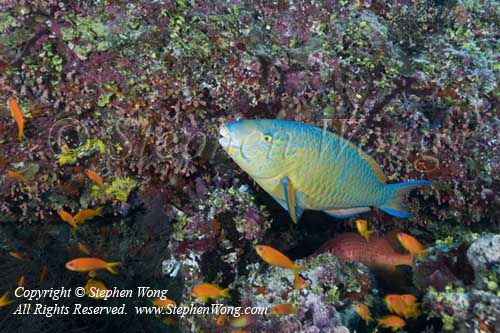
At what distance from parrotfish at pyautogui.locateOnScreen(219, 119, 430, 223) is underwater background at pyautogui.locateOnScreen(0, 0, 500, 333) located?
0.82 metres

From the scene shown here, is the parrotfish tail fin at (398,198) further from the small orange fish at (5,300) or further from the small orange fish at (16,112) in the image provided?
the small orange fish at (5,300)

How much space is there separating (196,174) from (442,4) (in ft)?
14.0

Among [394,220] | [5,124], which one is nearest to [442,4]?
[394,220]

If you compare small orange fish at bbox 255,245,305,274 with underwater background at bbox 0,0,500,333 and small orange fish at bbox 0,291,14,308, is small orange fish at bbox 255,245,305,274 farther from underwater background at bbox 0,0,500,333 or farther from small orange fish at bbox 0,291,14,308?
small orange fish at bbox 0,291,14,308

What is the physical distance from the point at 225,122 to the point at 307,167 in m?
1.35

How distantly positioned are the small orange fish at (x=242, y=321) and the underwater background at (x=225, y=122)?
14mm

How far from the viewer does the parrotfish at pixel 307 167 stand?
88.0 inches

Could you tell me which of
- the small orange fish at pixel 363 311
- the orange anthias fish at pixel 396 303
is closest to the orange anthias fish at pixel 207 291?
the small orange fish at pixel 363 311

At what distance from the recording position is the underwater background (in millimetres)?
3348

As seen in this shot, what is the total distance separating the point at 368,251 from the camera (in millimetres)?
4305

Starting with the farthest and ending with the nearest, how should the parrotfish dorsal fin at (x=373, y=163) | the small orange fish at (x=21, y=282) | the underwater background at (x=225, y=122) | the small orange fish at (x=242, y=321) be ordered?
the small orange fish at (x=21, y=282)
the underwater background at (x=225, y=122)
the small orange fish at (x=242, y=321)
the parrotfish dorsal fin at (x=373, y=163)

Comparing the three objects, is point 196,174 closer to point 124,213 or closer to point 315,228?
point 124,213

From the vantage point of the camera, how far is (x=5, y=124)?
3457mm

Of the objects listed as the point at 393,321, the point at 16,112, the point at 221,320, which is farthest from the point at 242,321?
the point at 16,112
